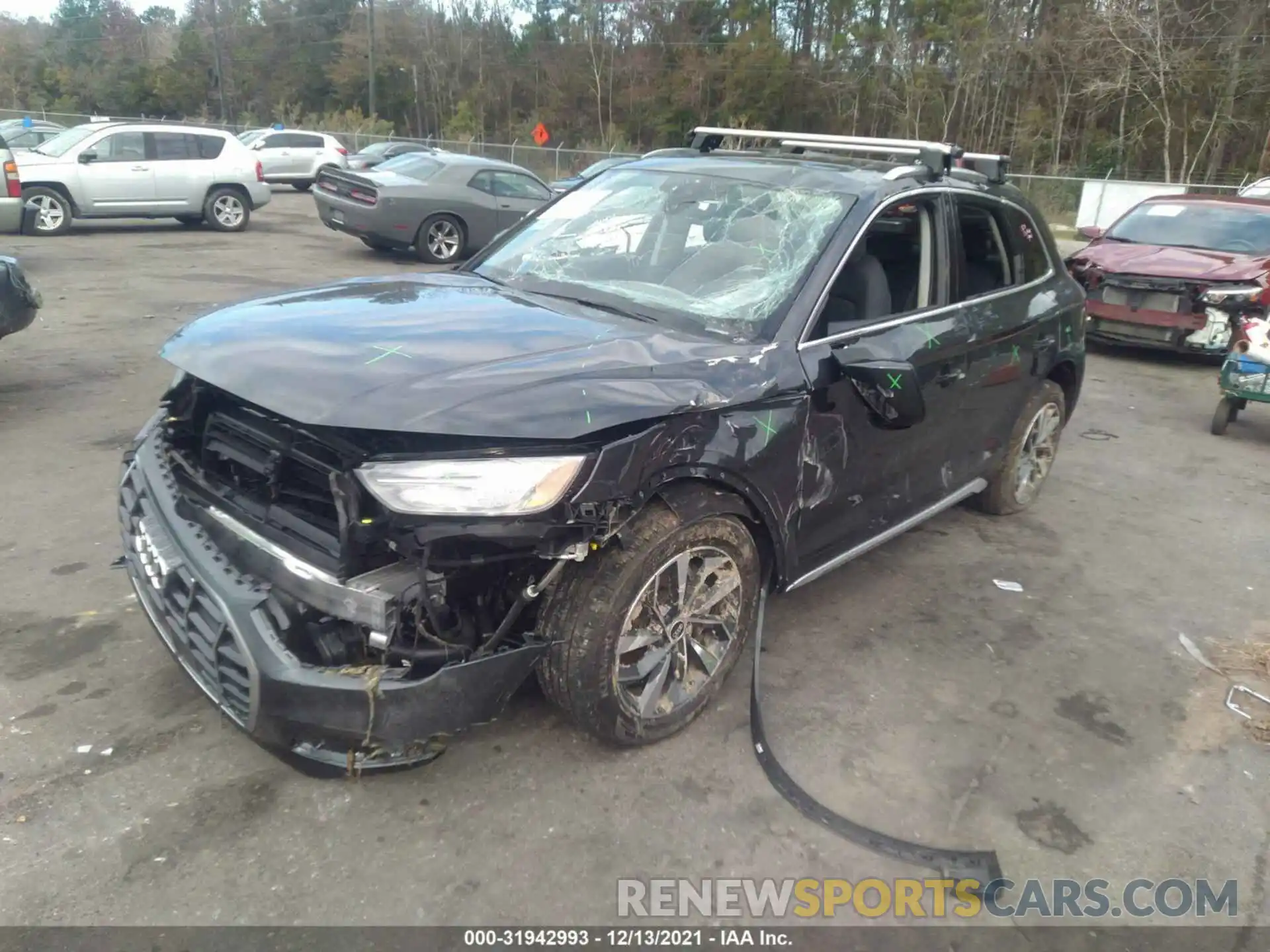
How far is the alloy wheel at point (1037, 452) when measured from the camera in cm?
529

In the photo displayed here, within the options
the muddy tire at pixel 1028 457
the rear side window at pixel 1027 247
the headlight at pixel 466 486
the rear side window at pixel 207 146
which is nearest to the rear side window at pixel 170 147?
the rear side window at pixel 207 146

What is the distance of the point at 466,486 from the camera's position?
250 cm

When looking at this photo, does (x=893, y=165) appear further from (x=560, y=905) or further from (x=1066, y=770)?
(x=560, y=905)

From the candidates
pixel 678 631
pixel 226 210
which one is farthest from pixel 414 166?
pixel 678 631

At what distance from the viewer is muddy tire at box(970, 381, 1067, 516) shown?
16.7 feet

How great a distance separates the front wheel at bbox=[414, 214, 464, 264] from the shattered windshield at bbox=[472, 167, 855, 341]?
9795 mm

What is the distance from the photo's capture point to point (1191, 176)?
1283 inches

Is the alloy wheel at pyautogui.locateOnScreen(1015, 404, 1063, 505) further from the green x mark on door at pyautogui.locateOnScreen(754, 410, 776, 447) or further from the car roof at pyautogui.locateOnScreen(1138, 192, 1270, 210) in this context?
the car roof at pyautogui.locateOnScreen(1138, 192, 1270, 210)

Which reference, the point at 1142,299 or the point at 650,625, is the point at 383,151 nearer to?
the point at 1142,299

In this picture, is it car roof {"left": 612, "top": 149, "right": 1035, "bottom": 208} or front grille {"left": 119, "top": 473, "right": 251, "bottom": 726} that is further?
car roof {"left": 612, "top": 149, "right": 1035, "bottom": 208}

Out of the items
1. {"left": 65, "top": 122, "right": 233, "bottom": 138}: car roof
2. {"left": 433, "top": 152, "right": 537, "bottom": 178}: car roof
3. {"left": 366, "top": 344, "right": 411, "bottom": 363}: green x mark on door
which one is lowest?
{"left": 366, "top": 344, "right": 411, "bottom": 363}: green x mark on door

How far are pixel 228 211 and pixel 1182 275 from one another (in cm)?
1435

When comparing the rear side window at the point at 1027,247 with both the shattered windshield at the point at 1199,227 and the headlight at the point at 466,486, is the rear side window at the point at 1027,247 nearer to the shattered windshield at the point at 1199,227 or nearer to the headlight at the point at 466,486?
the headlight at the point at 466,486

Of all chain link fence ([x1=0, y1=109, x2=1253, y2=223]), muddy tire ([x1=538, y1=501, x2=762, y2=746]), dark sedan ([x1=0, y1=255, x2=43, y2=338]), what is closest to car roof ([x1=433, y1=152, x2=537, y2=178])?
chain link fence ([x1=0, y1=109, x2=1253, y2=223])
